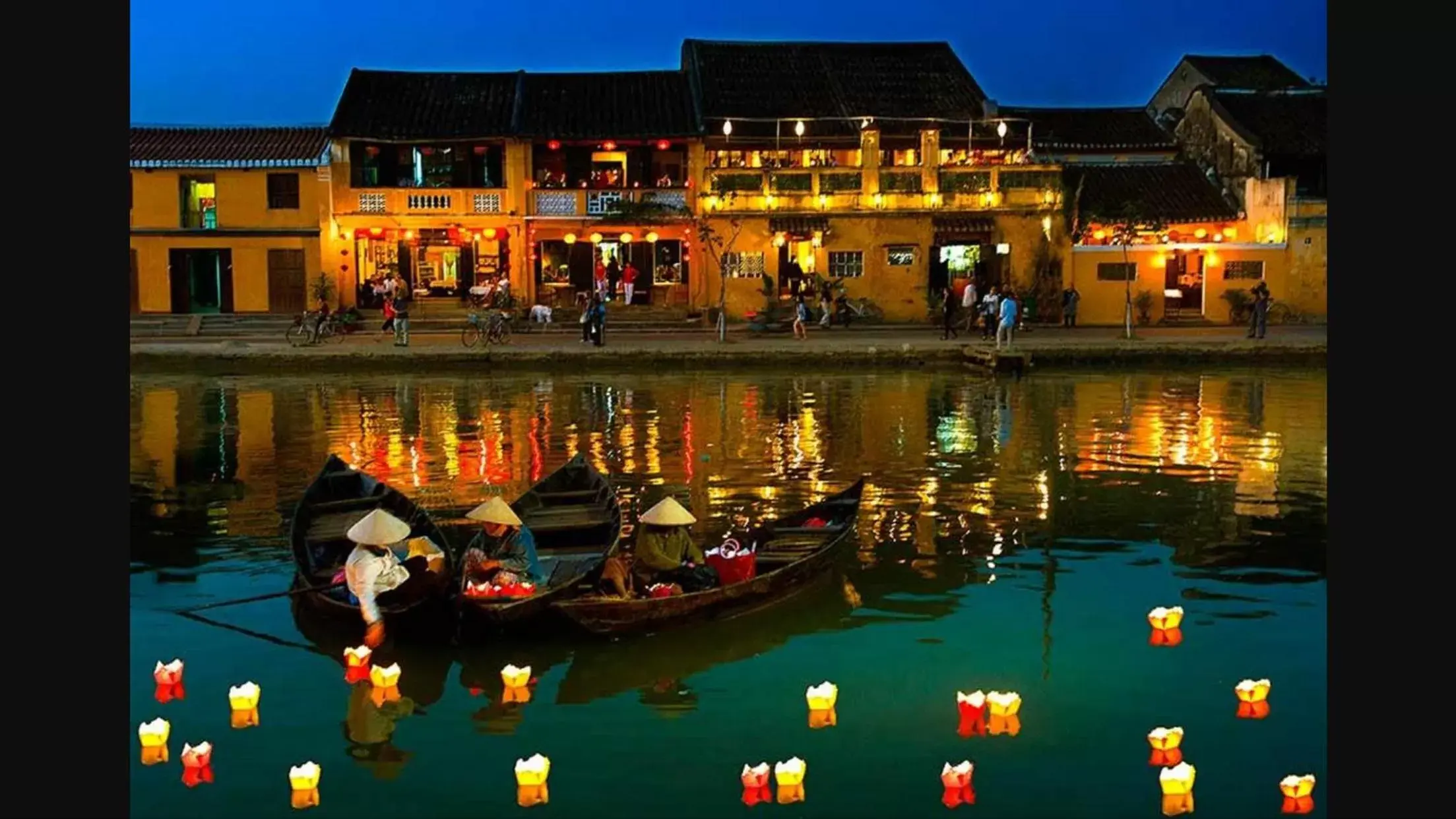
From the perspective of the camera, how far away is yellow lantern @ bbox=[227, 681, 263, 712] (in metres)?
8.30

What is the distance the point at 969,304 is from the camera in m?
30.3

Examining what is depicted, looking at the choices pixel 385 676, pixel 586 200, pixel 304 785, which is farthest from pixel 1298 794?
pixel 586 200

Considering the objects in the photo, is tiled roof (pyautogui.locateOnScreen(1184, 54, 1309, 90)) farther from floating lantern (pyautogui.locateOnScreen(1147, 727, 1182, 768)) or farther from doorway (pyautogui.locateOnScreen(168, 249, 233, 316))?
floating lantern (pyautogui.locateOnScreen(1147, 727, 1182, 768))

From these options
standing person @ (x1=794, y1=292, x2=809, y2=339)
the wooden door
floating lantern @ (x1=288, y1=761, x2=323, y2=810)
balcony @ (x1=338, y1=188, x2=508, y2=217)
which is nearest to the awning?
standing person @ (x1=794, y1=292, x2=809, y2=339)

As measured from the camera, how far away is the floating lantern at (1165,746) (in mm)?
7648

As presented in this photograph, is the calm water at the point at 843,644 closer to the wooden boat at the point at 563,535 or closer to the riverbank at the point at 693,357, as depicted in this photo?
the wooden boat at the point at 563,535

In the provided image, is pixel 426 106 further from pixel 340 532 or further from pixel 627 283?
pixel 340 532

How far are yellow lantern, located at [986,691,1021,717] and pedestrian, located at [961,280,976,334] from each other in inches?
893

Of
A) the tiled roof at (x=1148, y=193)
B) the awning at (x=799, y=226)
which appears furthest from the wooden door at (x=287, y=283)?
the tiled roof at (x=1148, y=193)

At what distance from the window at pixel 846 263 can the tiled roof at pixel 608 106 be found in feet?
14.7

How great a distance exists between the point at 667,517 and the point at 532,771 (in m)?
3.04

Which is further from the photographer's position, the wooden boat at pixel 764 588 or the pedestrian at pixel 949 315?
the pedestrian at pixel 949 315

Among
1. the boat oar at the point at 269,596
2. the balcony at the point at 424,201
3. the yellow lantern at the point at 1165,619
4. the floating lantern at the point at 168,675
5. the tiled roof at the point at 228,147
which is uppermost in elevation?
the tiled roof at the point at 228,147

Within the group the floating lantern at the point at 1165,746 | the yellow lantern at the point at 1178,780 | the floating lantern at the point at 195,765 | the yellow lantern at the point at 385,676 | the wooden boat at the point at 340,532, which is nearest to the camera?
the yellow lantern at the point at 1178,780
